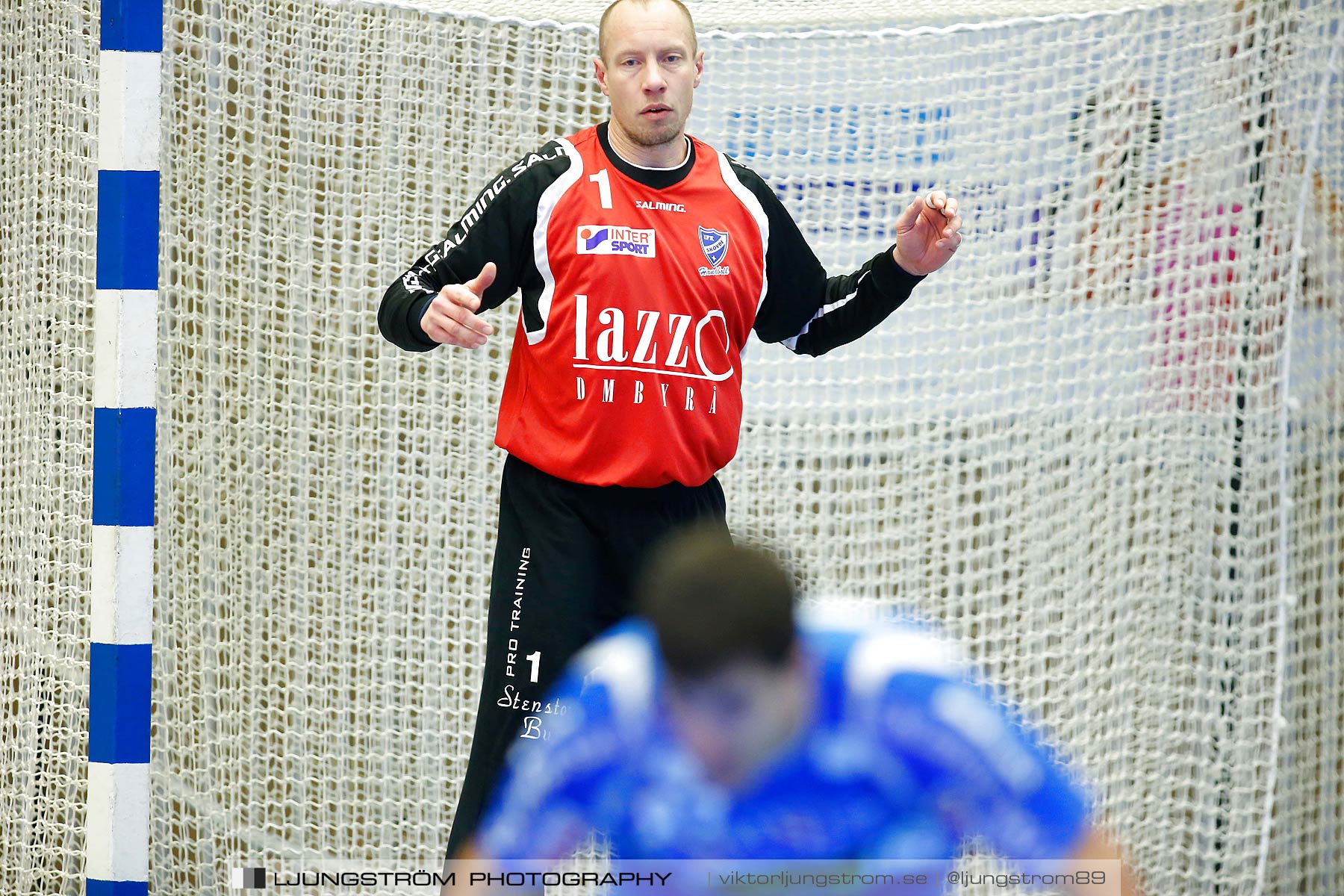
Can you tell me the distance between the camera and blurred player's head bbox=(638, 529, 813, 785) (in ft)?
4.66

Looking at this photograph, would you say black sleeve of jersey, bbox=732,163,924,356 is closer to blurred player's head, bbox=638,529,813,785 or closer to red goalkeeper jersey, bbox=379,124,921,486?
red goalkeeper jersey, bbox=379,124,921,486

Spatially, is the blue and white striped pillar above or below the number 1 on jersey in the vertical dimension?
below

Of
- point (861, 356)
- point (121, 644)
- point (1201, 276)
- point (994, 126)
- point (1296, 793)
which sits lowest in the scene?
point (1296, 793)

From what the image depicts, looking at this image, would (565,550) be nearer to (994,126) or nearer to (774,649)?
(774,649)

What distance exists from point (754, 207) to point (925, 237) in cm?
32

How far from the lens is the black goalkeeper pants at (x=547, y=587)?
2350 mm

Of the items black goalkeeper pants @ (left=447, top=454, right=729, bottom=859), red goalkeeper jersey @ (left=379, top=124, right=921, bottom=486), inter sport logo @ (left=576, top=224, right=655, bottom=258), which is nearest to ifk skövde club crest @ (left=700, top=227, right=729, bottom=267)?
red goalkeeper jersey @ (left=379, top=124, right=921, bottom=486)

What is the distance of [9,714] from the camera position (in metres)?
3.27

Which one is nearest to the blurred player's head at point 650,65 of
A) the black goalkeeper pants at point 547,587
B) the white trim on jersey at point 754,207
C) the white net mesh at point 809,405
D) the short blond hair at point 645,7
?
the short blond hair at point 645,7

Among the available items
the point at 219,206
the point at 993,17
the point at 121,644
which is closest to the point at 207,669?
the point at 121,644

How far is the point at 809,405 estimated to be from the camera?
3.63 metres

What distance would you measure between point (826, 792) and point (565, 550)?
0.92 meters

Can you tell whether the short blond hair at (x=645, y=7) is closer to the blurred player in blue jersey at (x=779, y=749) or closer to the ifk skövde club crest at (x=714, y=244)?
the ifk skövde club crest at (x=714, y=244)

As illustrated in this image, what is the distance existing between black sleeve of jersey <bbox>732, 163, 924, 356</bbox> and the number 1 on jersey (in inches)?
10.8
